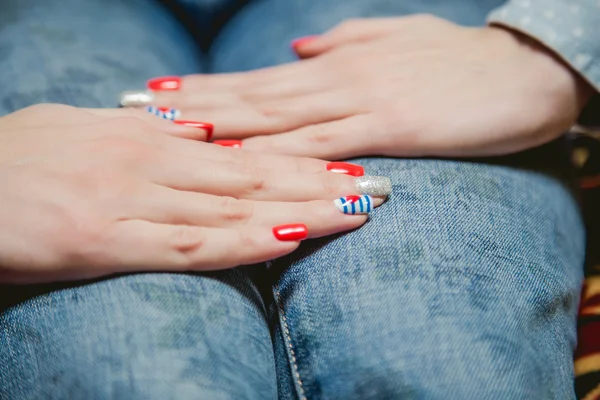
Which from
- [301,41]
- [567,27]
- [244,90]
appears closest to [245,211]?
[244,90]

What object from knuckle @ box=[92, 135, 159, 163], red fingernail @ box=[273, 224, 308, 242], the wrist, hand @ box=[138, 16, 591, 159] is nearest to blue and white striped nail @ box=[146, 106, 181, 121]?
hand @ box=[138, 16, 591, 159]

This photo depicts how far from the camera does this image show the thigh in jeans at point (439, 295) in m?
0.48

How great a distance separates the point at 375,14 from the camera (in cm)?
88

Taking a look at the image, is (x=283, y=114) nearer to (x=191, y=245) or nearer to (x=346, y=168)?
(x=346, y=168)

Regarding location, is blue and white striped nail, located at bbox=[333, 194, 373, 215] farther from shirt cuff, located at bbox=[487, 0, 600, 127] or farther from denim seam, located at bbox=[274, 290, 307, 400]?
shirt cuff, located at bbox=[487, 0, 600, 127]

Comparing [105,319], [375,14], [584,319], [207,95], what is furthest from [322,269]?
[375,14]

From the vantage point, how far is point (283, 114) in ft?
2.27

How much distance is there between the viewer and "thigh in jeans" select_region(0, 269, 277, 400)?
0.44m

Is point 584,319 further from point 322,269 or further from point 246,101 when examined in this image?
point 246,101

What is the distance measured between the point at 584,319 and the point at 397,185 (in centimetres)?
35

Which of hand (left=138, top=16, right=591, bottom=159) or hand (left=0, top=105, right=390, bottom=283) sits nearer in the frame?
hand (left=0, top=105, right=390, bottom=283)

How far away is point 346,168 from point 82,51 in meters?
0.45

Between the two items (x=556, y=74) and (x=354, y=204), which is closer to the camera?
(x=354, y=204)

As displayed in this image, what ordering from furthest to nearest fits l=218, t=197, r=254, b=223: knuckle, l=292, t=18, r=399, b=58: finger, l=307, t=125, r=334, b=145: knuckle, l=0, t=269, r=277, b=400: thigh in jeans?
l=292, t=18, r=399, b=58: finger < l=307, t=125, r=334, b=145: knuckle < l=218, t=197, r=254, b=223: knuckle < l=0, t=269, r=277, b=400: thigh in jeans
